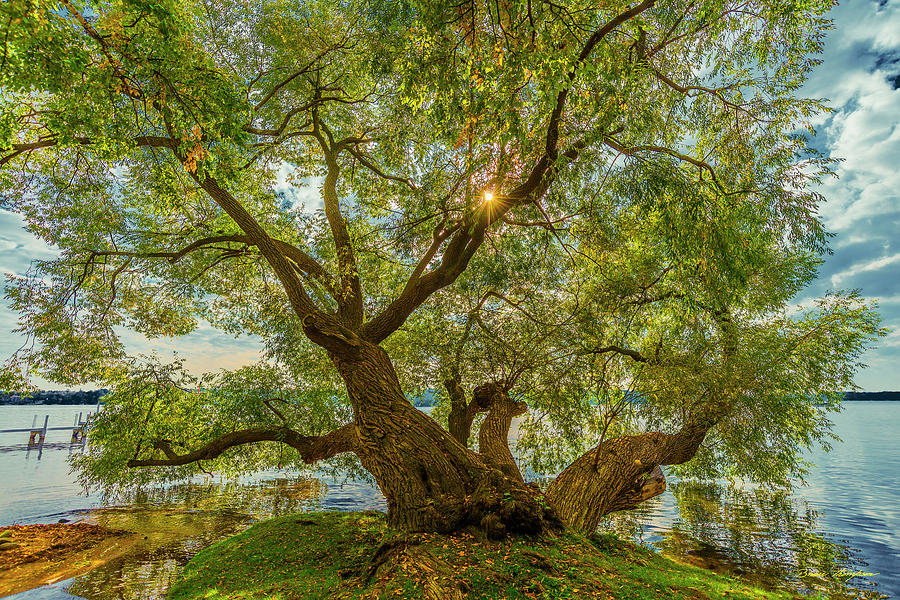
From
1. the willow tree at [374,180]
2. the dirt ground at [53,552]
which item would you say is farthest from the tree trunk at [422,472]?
the dirt ground at [53,552]

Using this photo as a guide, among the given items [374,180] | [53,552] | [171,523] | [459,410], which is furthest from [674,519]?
[53,552]

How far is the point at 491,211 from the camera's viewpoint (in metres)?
7.18

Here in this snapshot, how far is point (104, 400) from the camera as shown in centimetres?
1125

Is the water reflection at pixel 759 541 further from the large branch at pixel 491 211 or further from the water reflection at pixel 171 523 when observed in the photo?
the water reflection at pixel 171 523

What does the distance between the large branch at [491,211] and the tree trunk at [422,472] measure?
139 cm

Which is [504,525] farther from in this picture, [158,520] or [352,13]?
[158,520]

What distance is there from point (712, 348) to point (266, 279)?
12088mm

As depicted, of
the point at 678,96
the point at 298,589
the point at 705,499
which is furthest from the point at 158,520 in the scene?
the point at 705,499

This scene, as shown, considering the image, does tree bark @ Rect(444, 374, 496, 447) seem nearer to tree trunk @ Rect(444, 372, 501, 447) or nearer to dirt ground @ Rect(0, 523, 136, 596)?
tree trunk @ Rect(444, 372, 501, 447)

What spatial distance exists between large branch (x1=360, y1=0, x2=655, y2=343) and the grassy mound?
415 centimetres

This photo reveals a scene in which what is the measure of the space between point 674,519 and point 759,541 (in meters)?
3.31

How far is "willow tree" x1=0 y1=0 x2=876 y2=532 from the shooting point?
476 cm

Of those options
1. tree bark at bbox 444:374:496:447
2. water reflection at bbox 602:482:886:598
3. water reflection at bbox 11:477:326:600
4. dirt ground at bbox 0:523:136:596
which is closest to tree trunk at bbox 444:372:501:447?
tree bark at bbox 444:374:496:447
